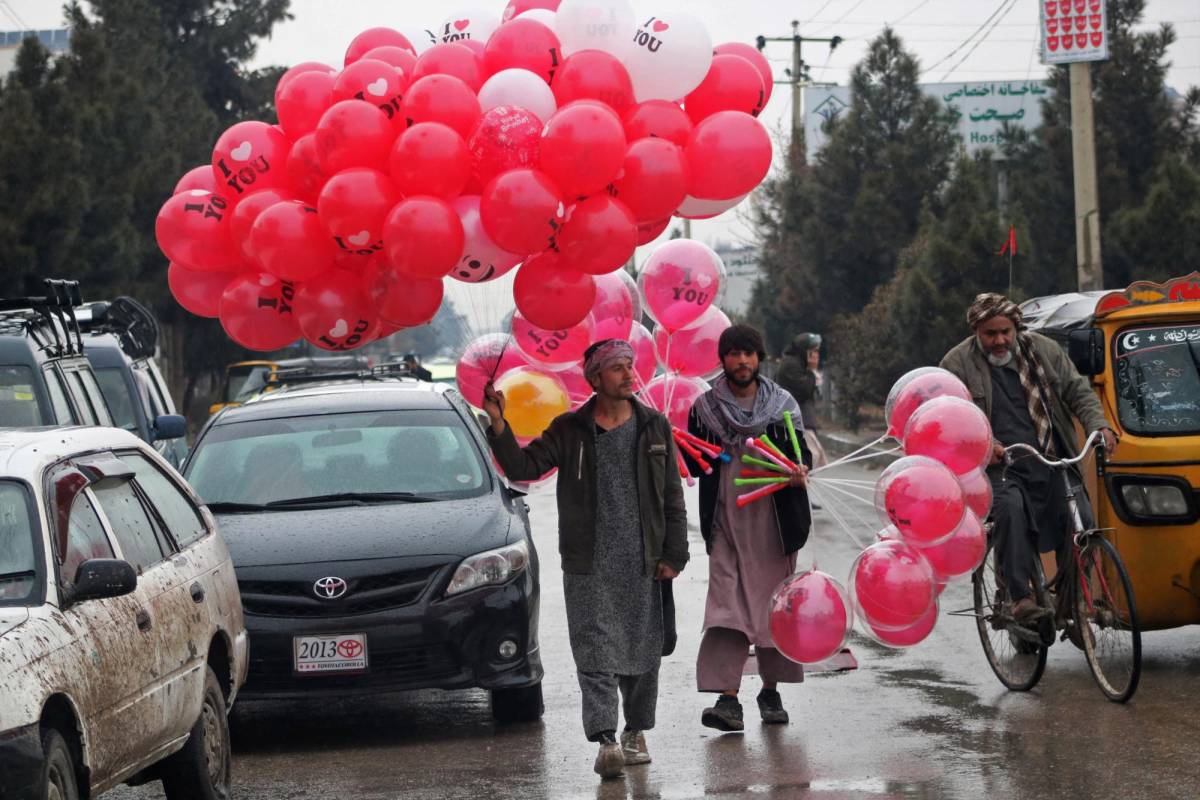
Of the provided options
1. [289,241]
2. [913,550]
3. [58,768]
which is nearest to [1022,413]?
[913,550]

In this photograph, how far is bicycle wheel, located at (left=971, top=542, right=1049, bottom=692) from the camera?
893 cm

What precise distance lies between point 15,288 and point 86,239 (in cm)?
255

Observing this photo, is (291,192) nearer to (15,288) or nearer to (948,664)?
(948,664)

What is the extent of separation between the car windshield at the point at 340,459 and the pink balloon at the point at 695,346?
1.20 metres

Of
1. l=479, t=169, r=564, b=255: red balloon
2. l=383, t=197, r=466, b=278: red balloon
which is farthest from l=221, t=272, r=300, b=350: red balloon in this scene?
l=479, t=169, r=564, b=255: red balloon

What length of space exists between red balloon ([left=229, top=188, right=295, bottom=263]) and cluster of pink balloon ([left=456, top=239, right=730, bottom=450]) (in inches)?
47.5

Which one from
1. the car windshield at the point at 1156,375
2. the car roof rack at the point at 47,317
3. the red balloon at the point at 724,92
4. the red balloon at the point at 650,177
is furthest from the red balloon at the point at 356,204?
the car roof rack at the point at 47,317

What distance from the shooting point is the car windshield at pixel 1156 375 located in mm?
9625

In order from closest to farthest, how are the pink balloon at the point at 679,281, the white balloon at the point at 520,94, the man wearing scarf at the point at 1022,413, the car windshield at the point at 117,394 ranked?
the white balloon at the point at 520,94 < the pink balloon at the point at 679,281 < the man wearing scarf at the point at 1022,413 < the car windshield at the point at 117,394

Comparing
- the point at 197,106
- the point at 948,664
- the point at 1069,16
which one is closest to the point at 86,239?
the point at 197,106

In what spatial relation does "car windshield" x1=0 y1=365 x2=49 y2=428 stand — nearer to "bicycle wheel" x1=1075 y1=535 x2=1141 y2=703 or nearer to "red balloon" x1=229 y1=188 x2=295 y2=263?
"red balloon" x1=229 y1=188 x2=295 y2=263

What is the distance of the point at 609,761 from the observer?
755cm

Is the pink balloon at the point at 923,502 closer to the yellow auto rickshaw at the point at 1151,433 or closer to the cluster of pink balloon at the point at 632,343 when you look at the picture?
the cluster of pink balloon at the point at 632,343

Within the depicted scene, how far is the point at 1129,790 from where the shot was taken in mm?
6848
